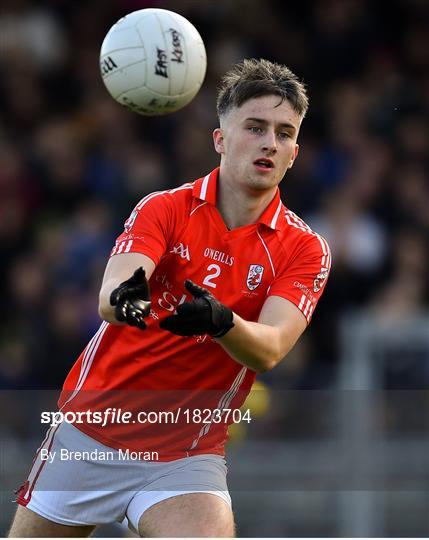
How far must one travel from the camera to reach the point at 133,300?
4133 millimetres

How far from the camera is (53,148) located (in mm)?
10242

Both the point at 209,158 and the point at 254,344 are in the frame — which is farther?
the point at 209,158

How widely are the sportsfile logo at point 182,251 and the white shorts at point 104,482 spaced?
2.61ft

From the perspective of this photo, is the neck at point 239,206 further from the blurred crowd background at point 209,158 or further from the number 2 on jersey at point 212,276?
the blurred crowd background at point 209,158

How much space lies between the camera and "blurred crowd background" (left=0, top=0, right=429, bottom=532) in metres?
8.91

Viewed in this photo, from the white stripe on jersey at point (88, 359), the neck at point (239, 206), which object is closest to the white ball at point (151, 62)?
the neck at point (239, 206)

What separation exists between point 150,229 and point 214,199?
35 centimetres

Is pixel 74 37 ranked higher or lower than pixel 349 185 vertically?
higher

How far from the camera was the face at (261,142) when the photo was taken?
4.77 metres

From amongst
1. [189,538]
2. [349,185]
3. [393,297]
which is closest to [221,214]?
[189,538]

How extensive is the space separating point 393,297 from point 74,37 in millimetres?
4303

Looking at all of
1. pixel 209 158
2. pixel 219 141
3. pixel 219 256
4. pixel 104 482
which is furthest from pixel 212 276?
pixel 209 158

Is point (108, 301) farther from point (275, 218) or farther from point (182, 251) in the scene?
point (275, 218)

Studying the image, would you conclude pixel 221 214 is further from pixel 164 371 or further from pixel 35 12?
pixel 35 12
